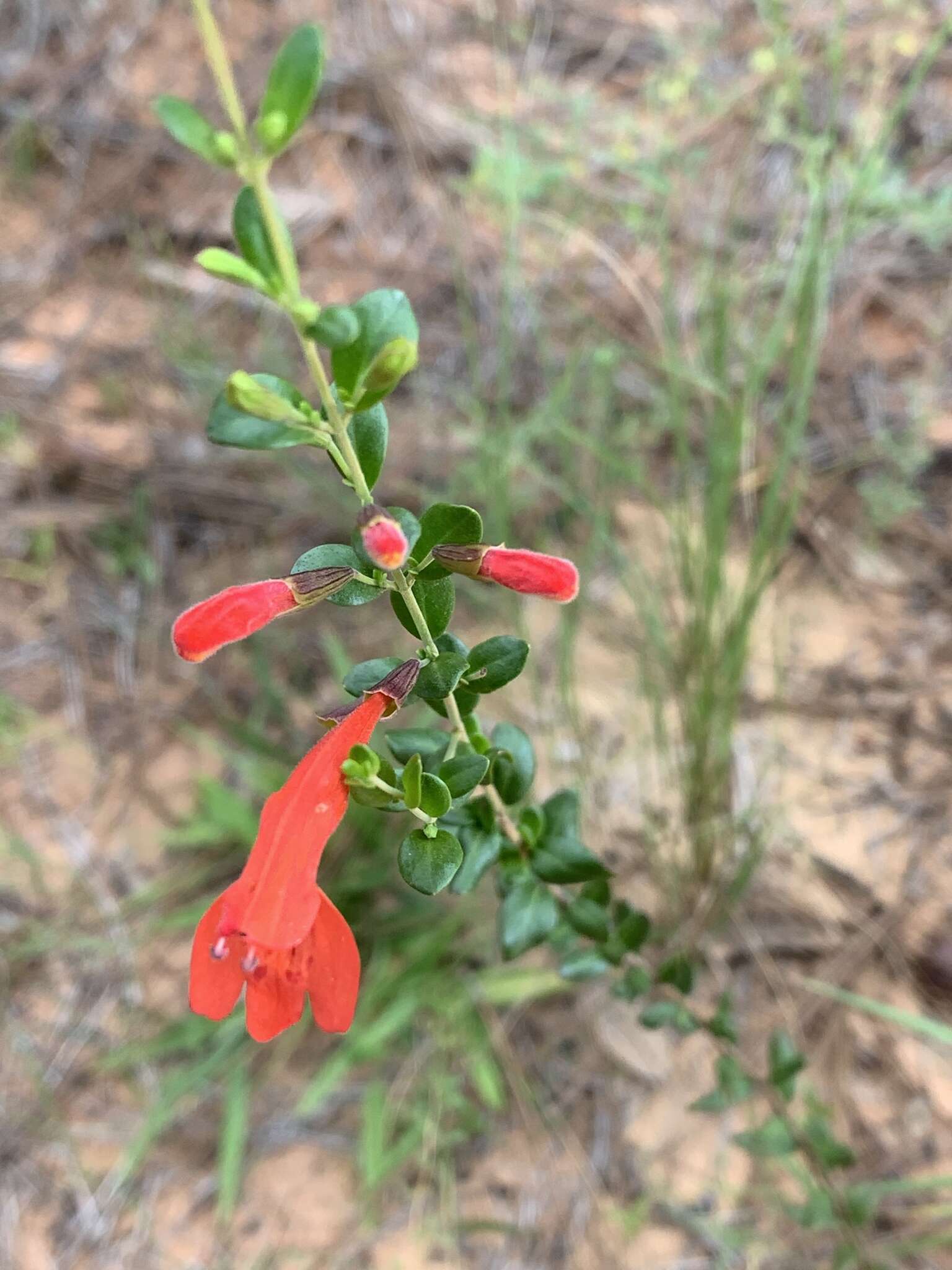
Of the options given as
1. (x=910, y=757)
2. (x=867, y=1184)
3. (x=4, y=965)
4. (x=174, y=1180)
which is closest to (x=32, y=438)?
(x=4, y=965)

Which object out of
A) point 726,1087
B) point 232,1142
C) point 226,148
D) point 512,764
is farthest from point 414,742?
point 232,1142

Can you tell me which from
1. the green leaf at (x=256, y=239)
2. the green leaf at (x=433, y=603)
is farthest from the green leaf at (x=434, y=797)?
the green leaf at (x=256, y=239)

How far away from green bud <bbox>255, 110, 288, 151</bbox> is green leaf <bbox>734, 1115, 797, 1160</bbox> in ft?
4.14

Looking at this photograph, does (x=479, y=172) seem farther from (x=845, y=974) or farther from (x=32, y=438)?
(x=845, y=974)

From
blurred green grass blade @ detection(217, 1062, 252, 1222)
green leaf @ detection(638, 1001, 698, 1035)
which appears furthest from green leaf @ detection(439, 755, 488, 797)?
blurred green grass blade @ detection(217, 1062, 252, 1222)

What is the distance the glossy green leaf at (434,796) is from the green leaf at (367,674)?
94 mm

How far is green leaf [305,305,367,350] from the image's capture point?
1.71 feet

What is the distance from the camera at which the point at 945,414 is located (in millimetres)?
2000

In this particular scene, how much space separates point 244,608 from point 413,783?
18 cm

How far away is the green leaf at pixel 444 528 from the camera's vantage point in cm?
65

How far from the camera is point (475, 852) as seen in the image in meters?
0.85

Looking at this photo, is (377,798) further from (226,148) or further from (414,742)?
(226,148)

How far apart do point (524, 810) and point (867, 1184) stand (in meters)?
0.91

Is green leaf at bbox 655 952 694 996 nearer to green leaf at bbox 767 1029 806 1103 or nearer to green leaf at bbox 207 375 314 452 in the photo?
green leaf at bbox 767 1029 806 1103
